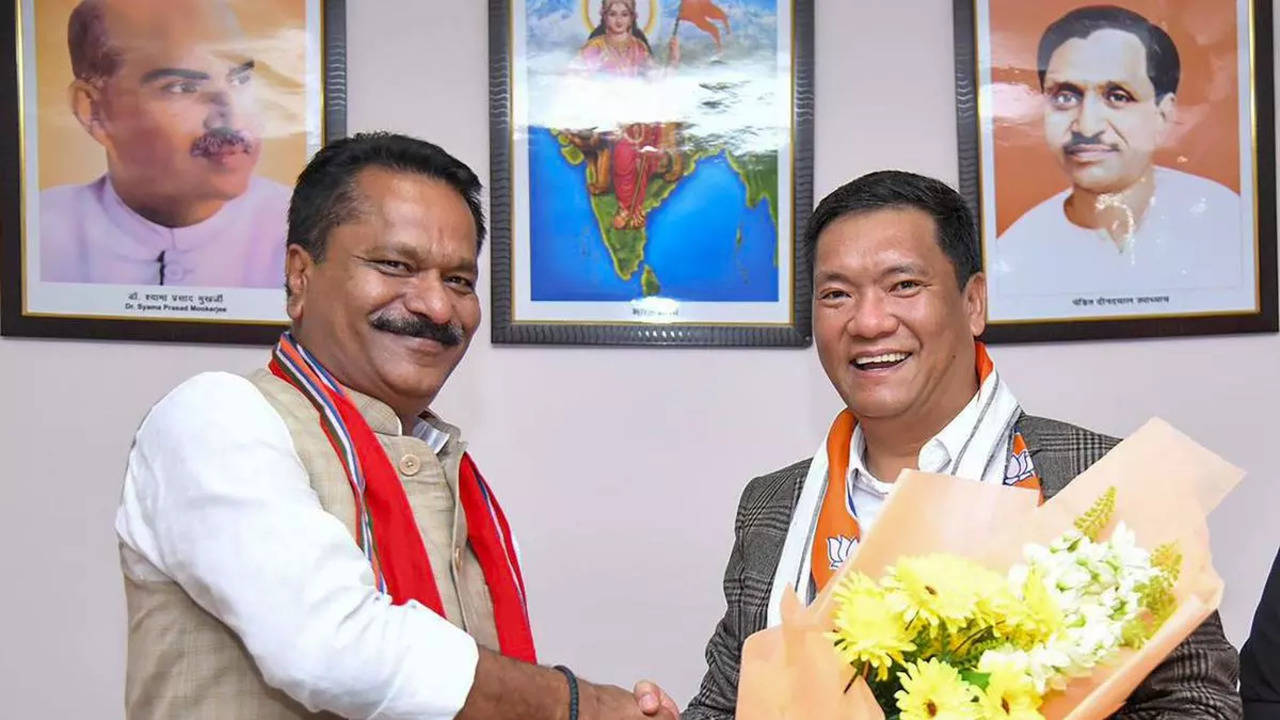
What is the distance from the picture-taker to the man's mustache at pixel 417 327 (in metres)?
1.68

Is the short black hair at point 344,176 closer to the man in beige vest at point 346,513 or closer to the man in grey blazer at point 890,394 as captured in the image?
the man in beige vest at point 346,513

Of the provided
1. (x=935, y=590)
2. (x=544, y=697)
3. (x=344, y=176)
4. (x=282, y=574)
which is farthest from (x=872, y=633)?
(x=344, y=176)

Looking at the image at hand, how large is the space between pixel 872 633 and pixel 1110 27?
6.76ft

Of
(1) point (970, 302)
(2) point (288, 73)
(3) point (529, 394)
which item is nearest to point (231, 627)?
(1) point (970, 302)

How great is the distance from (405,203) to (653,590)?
132 centimetres

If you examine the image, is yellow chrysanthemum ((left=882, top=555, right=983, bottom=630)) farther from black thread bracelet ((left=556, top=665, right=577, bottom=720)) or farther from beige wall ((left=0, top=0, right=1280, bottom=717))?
beige wall ((left=0, top=0, right=1280, bottom=717))

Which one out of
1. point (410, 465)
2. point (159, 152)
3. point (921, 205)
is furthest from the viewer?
point (159, 152)

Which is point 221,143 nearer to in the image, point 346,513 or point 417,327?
point 417,327

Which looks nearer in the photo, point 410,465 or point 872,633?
point 872,633

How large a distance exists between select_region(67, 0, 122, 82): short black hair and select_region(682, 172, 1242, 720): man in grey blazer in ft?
5.58

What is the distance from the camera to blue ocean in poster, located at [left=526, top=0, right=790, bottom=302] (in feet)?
8.92

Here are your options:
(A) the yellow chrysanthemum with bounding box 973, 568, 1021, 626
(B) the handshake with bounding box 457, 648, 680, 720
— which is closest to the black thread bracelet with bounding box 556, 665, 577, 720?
(B) the handshake with bounding box 457, 648, 680, 720

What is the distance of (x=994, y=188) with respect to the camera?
2711 millimetres

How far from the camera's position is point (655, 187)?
8.95 feet
